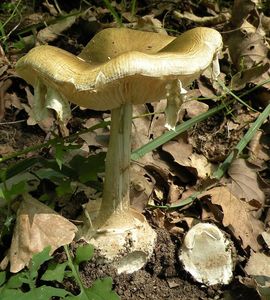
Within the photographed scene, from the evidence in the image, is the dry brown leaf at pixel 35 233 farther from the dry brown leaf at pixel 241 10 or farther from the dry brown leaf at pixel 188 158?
the dry brown leaf at pixel 241 10

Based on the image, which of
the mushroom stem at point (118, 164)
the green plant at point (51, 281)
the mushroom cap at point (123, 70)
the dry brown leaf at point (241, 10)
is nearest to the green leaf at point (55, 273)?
the green plant at point (51, 281)

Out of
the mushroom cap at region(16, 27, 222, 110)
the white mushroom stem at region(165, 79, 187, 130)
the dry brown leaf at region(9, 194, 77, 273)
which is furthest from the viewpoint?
the dry brown leaf at region(9, 194, 77, 273)

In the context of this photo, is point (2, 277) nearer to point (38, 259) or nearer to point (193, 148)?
point (38, 259)

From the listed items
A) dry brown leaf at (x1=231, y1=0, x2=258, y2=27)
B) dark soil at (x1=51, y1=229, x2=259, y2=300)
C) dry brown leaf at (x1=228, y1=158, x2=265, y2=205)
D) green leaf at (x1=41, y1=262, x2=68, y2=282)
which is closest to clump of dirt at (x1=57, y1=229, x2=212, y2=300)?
dark soil at (x1=51, y1=229, x2=259, y2=300)

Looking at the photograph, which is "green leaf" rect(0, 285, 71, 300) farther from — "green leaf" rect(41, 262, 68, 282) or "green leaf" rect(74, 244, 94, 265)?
"green leaf" rect(74, 244, 94, 265)

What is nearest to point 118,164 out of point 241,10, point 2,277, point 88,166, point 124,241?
point 88,166

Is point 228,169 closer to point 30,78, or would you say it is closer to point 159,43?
point 159,43

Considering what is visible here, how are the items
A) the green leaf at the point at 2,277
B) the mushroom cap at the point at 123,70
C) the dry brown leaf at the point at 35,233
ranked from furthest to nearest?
the dry brown leaf at the point at 35,233
the green leaf at the point at 2,277
the mushroom cap at the point at 123,70

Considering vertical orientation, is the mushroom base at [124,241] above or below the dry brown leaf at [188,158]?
above
